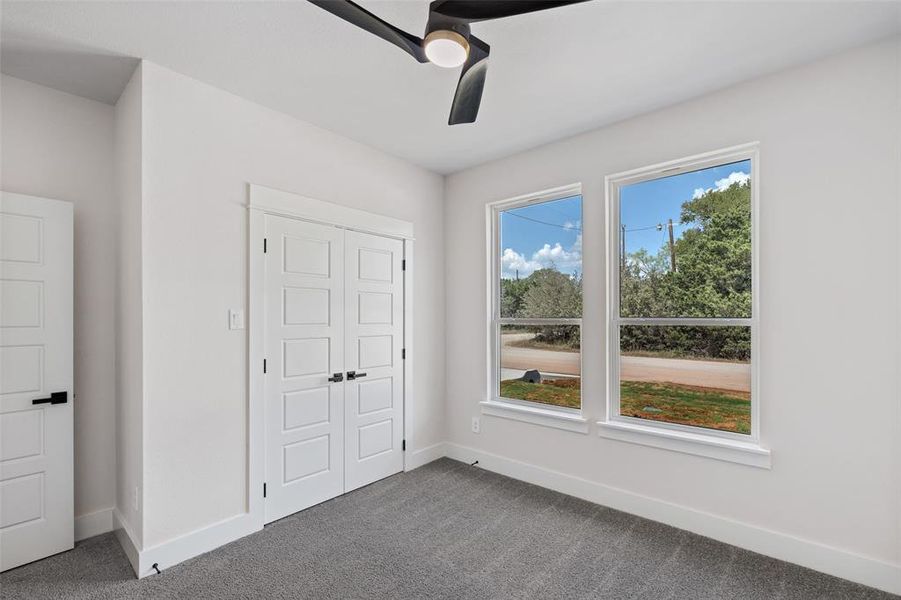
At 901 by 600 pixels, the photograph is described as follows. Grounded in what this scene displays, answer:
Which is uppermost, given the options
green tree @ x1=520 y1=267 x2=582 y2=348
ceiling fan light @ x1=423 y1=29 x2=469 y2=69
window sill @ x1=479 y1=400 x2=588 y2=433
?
ceiling fan light @ x1=423 y1=29 x2=469 y2=69

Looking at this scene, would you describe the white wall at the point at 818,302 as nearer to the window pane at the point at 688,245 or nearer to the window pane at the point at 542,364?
the window pane at the point at 688,245

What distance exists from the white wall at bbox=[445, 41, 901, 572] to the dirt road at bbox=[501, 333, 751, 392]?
0.20 m

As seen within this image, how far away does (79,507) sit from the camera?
267 cm

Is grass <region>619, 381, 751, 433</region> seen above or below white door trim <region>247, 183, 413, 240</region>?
below

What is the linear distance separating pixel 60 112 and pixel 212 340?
169 centimetres

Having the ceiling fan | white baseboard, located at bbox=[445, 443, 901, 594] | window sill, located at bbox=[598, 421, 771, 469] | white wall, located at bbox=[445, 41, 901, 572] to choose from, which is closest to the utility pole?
white wall, located at bbox=[445, 41, 901, 572]

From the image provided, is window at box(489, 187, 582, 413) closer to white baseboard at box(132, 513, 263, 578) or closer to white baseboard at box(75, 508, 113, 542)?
white baseboard at box(132, 513, 263, 578)

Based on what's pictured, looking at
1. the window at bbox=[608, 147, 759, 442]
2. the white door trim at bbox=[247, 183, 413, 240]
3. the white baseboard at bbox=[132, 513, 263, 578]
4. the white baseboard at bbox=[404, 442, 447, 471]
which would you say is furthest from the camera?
the white baseboard at bbox=[404, 442, 447, 471]

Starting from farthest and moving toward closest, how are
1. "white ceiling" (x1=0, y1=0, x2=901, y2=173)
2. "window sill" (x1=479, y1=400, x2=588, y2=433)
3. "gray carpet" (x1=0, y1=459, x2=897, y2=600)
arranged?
"window sill" (x1=479, y1=400, x2=588, y2=433) → "gray carpet" (x1=0, y1=459, x2=897, y2=600) → "white ceiling" (x1=0, y1=0, x2=901, y2=173)

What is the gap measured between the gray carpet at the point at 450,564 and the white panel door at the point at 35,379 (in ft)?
0.70

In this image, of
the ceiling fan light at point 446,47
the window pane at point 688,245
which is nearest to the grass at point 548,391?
the window pane at point 688,245

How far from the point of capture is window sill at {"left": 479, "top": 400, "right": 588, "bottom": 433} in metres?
3.26

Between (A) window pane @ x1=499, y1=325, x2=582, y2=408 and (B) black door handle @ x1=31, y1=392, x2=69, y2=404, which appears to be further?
(A) window pane @ x1=499, y1=325, x2=582, y2=408

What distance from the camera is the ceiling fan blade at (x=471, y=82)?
169cm
